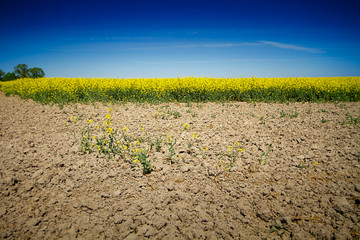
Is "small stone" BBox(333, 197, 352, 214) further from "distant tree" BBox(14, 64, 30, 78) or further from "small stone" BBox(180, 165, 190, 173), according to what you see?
"distant tree" BBox(14, 64, 30, 78)

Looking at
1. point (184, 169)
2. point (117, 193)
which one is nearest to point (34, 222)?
point (117, 193)

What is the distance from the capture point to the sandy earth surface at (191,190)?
106 inches

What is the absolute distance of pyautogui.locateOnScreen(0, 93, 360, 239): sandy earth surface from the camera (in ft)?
8.83

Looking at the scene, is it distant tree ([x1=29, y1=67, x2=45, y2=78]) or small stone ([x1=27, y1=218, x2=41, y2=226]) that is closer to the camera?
small stone ([x1=27, y1=218, x2=41, y2=226])

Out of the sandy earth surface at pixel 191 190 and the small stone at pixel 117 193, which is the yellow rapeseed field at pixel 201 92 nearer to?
the sandy earth surface at pixel 191 190

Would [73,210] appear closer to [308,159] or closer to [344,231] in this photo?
[344,231]

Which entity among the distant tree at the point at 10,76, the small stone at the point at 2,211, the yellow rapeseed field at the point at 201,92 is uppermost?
the distant tree at the point at 10,76

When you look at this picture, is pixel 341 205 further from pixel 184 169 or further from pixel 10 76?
pixel 10 76

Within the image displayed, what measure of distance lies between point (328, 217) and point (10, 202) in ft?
17.0

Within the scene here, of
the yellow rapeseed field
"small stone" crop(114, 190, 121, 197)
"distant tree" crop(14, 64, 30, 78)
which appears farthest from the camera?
"distant tree" crop(14, 64, 30, 78)

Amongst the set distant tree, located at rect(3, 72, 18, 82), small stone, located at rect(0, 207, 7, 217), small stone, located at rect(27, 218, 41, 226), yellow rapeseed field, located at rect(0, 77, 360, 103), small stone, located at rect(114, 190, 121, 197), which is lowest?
small stone, located at rect(27, 218, 41, 226)

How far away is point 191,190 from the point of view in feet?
11.3

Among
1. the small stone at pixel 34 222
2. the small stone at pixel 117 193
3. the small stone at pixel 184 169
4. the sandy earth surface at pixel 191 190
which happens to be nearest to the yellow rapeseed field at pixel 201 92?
the sandy earth surface at pixel 191 190

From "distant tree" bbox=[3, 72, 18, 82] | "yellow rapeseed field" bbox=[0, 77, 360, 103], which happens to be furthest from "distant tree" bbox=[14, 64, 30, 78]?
"yellow rapeseed field" bbox=[0, 77, 360, 103]
